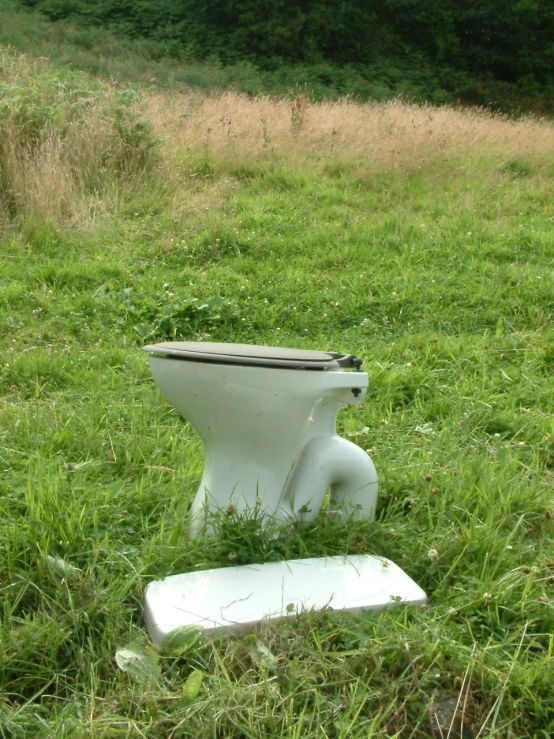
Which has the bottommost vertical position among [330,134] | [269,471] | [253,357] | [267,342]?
[267,342]

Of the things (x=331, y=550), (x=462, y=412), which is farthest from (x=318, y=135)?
(x=331, y=550)

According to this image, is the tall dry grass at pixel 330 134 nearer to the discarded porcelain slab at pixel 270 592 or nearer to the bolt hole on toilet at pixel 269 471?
the bolt hole on toilet at pixel 269 471

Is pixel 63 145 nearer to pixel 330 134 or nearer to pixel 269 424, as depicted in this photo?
pixel 330 134

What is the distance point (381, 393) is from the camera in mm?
3223

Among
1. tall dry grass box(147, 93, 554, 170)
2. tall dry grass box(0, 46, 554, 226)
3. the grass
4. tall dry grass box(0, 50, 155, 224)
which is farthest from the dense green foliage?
the grass

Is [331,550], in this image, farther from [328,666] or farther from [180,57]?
[180,57]

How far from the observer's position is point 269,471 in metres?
2.01

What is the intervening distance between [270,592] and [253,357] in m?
0.61

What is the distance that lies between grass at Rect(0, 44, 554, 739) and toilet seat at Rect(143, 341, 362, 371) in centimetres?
49

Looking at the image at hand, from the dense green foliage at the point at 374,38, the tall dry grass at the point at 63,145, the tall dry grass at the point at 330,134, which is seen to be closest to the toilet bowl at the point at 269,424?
the tall dry grass at the point at 63,145

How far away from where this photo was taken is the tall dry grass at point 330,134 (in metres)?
7.26

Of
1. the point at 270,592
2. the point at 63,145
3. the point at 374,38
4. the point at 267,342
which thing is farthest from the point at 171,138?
the point at 374,38

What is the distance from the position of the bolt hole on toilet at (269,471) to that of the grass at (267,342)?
0.07 m

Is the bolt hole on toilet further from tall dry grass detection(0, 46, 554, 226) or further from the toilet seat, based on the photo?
tall dry grass detection(0, 46, 554, 226)
